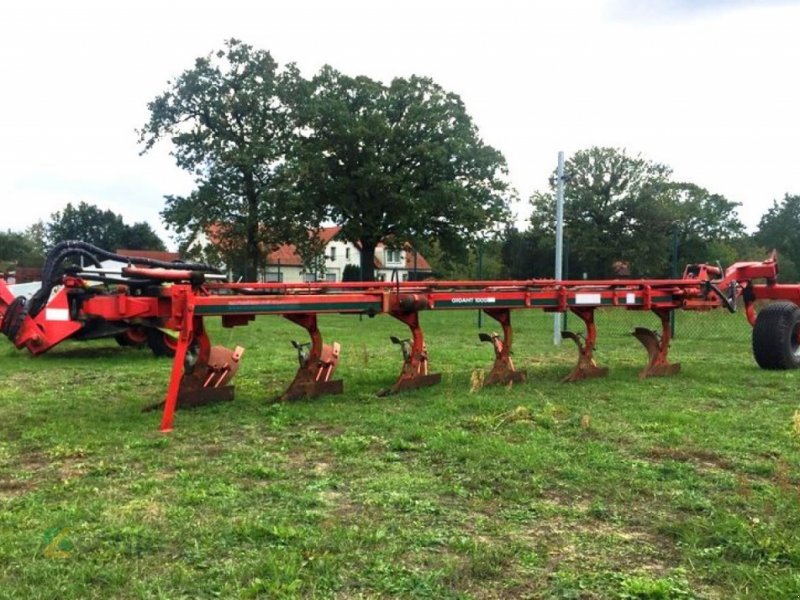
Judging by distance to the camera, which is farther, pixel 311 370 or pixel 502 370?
pixel 502 370

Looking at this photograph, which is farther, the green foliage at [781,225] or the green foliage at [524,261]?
the green foliage at [781,225]

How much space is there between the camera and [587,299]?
8.59 metres

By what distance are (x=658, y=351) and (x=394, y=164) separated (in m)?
23.7

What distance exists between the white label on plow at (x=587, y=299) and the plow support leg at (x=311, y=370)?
9.46 ft

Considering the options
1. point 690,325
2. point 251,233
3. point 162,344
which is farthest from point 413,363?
point 251,233

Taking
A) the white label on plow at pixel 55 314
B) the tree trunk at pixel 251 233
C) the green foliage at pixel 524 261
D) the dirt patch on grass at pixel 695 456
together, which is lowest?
the dirt patch on grass at pixel 695 456

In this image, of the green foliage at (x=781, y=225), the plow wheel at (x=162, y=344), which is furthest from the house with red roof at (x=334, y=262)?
the green foliage at (x=781, y=225)

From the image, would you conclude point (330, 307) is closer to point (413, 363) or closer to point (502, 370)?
point (413, 363)

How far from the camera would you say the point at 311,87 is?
32531mm

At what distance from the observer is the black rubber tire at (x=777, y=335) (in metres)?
9.30

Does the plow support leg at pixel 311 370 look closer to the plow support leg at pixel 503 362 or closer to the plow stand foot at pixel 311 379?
the plow stand foot at pixel 311 379

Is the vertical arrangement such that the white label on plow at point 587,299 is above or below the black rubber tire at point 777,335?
above

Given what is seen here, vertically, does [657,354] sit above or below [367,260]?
below

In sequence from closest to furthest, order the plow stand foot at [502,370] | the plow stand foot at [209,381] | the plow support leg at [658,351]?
the plow stand foot at [209,381]
the plow stand foot at [502,370]
the plow support leg at [658,351]
